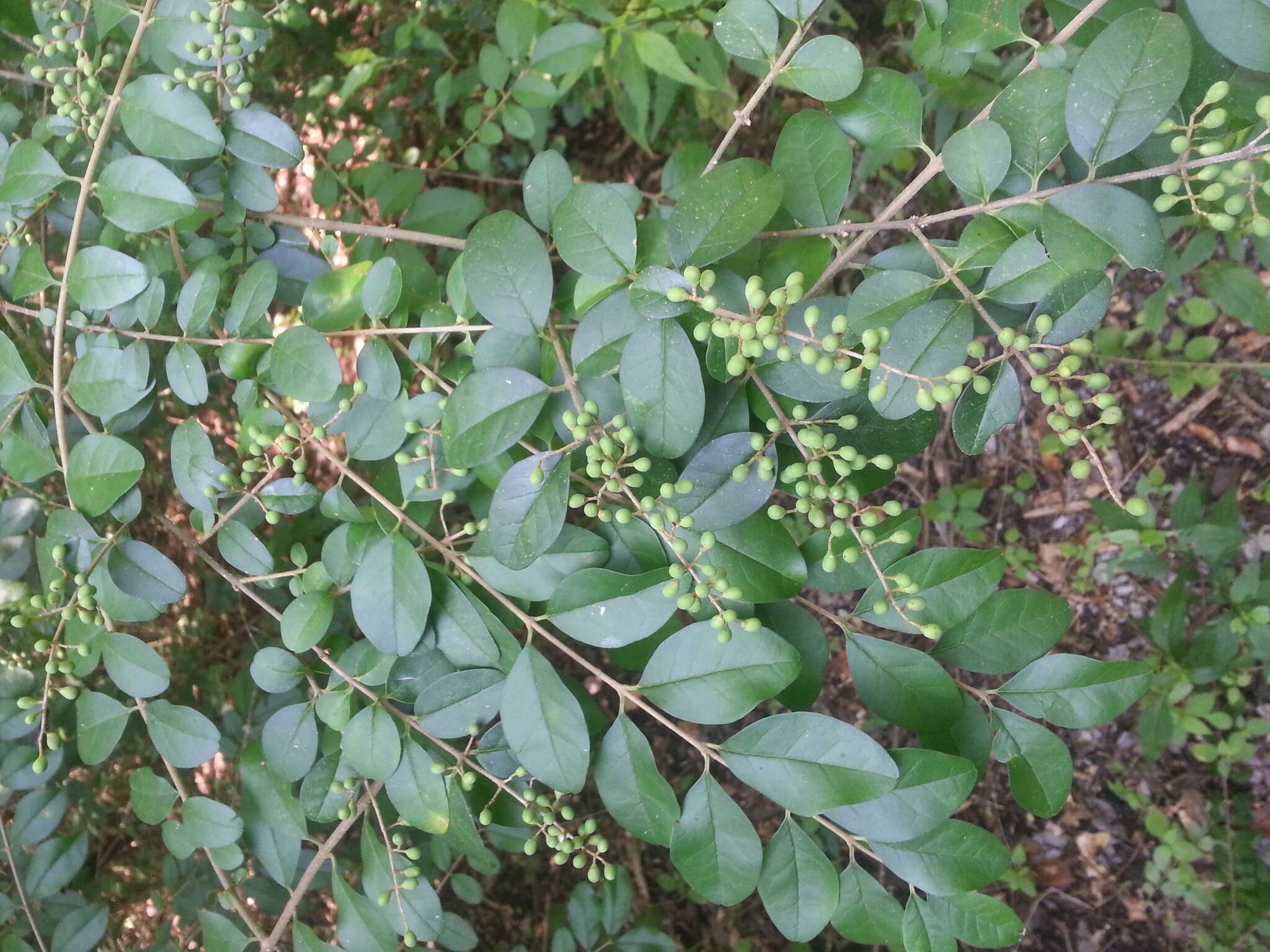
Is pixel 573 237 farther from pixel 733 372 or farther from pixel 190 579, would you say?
pixel 190 579

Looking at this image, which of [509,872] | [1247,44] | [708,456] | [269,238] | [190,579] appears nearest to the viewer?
[1247,44]

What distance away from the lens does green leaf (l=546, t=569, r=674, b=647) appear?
1175 millimetres

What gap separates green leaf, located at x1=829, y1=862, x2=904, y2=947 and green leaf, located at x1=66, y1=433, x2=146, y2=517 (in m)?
1.29

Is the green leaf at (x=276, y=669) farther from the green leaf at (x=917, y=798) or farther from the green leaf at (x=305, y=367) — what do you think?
the green leaf at (x=917, y=798)

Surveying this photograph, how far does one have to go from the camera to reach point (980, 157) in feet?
3.25

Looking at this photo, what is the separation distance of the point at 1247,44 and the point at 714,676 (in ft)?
3.24

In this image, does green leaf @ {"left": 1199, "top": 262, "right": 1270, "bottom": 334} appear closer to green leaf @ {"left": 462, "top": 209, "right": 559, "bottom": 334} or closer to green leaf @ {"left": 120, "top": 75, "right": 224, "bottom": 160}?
green leaf @ {"left": 462, "top": 209, "right": 559, "bottom": 334}

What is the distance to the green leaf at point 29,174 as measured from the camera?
1317 mm

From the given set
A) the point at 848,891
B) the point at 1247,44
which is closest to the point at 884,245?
the point at 1247,44

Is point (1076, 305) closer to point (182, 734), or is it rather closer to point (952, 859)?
point (952, 859)

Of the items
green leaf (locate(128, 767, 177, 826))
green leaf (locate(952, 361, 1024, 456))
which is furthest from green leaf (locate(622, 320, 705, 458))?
green leaf (locate(128, 767, 177, 826))

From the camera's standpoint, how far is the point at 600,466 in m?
1.08

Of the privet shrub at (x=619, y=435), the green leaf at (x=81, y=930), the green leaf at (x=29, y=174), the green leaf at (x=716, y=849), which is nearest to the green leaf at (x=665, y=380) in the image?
the privet shrub at (x=619, y=435)

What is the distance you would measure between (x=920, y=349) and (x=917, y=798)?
636mm
